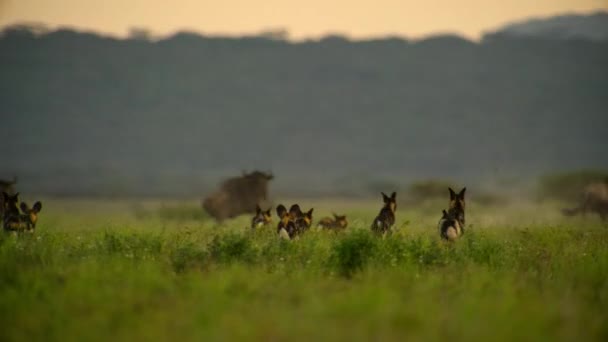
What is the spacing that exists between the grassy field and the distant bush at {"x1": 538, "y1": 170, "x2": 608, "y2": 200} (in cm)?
5050

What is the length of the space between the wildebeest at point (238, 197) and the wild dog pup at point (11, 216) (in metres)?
14.4

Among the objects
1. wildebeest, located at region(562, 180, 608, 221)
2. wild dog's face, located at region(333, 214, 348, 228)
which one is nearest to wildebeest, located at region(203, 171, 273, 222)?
wild dog's face, located at region(333, 214, 348, 228)

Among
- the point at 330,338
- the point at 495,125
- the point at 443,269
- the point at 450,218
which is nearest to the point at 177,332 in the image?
the point at 330,338

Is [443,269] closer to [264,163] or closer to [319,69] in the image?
[264,163]

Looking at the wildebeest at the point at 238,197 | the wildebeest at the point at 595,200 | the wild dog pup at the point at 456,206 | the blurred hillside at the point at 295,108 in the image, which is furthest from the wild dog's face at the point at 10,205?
the blurred hillside at the point at 295,108

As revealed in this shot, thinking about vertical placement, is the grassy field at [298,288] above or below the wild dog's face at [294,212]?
below

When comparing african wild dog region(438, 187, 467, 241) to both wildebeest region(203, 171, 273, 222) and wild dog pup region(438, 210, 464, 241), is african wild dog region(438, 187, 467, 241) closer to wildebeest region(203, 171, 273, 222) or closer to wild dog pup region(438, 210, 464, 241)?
wild dog pup region(438, 210, 464, 241)

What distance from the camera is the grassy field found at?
11.2 meters

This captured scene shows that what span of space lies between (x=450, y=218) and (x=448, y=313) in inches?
304

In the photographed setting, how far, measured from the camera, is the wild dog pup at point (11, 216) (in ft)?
65.5

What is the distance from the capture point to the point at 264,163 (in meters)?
140

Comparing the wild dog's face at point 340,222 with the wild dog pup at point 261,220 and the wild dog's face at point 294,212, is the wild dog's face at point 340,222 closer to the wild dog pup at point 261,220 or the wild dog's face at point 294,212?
the wild dog pup at point 261,220

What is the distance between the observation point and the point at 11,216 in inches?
797

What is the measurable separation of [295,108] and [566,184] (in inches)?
3527
